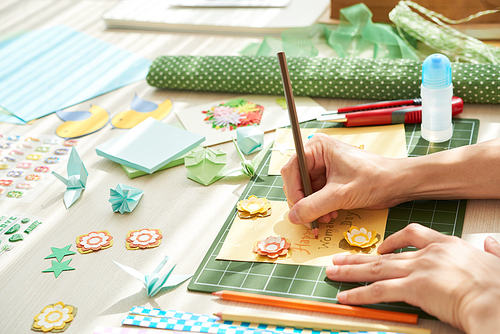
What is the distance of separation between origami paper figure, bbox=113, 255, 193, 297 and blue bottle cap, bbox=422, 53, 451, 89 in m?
0.49

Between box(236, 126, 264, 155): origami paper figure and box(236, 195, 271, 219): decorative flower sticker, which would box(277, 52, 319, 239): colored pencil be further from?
box(236, 126, 264, 155): origami paper figure

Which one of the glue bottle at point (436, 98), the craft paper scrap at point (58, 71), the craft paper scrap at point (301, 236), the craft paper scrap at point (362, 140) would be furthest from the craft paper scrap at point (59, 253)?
the glue bottle at point (436, 98)

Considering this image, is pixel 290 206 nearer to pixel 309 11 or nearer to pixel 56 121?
pixel 56 121

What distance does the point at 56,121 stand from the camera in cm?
103

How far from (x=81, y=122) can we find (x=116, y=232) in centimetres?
40

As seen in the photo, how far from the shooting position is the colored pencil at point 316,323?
19.9 inches

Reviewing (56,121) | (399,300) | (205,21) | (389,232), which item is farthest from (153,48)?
(399,300)

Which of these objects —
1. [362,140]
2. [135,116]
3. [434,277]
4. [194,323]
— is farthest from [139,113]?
[434,277]

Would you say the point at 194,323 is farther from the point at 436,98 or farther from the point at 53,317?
the point at 436,98

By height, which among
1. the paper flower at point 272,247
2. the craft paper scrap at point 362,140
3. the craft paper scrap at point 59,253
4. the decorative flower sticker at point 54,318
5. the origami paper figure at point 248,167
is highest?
the decorative flower sticker at point 54,318

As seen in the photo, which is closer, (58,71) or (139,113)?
(139,113)

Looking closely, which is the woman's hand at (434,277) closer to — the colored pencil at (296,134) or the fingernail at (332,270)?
the fingernail at (332,270)

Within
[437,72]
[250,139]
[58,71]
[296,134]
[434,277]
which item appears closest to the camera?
[434,277]

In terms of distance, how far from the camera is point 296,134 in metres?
0.62
